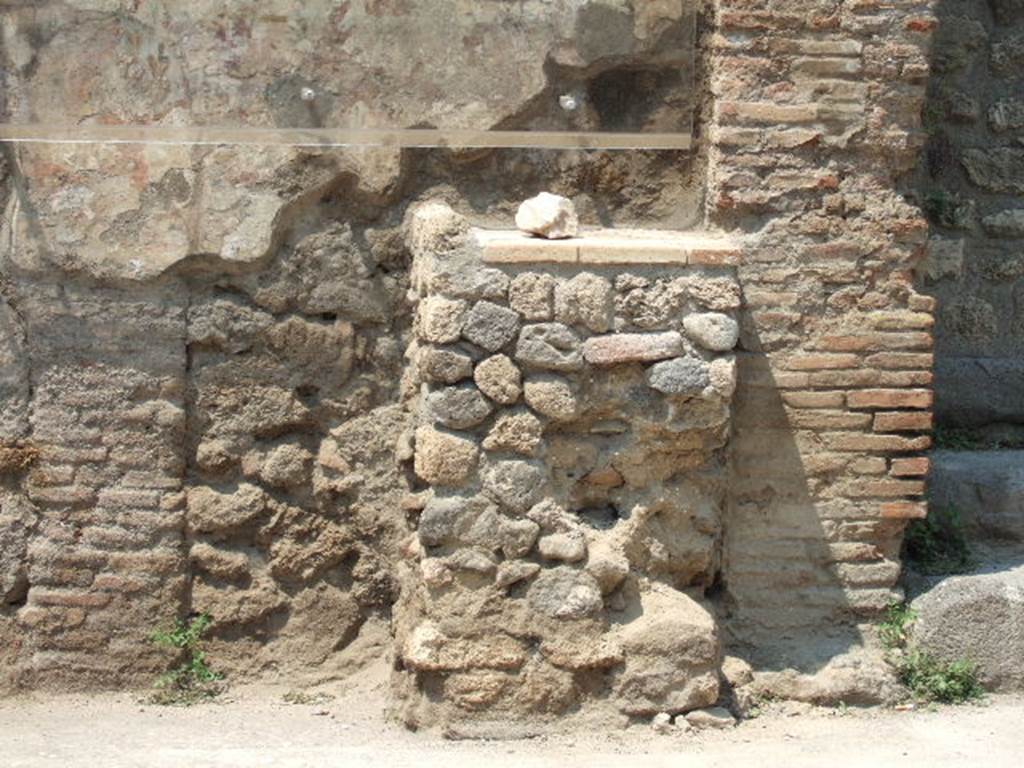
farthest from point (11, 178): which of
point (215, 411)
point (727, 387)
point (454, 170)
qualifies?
point (727, 387)

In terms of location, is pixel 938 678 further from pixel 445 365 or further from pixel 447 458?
pixel 445 365

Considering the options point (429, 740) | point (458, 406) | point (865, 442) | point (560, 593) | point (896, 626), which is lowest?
point (429, 740)

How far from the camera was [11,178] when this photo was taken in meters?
5.41

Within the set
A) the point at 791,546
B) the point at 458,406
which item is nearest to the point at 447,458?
the point at 458,406

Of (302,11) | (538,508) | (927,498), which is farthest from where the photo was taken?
(927,498)

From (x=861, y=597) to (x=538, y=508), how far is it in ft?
3.57

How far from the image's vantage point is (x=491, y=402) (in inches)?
195

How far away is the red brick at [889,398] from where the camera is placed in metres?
5.32

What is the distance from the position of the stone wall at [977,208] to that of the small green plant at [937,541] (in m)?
0.54

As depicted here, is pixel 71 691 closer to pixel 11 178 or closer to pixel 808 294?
pixel 11 178

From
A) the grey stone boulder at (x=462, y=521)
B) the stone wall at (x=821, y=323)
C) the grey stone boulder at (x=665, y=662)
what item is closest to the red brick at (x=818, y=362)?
the stone wall at (x=821, y=323)

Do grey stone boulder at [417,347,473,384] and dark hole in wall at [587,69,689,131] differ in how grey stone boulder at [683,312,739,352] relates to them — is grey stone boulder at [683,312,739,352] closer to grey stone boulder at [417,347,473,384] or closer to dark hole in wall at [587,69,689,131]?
grey stone boulder at [417,347,473,384]

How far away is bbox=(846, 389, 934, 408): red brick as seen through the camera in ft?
17.4

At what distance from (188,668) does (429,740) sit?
0.93 metres
